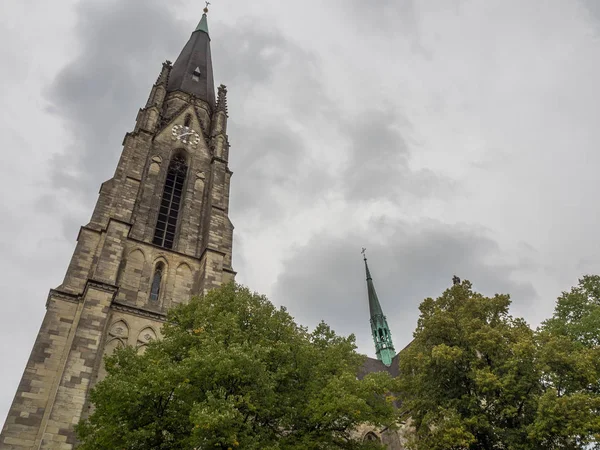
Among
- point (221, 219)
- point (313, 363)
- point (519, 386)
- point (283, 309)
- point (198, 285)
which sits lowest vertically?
point (519, 386)

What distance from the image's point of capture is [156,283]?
22438 mm

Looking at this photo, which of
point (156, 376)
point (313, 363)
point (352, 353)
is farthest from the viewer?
point (352, 353)

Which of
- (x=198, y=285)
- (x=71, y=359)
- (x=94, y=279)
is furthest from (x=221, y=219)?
(x=71, y=359)

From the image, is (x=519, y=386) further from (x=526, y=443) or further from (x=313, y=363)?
(x=313, y=363)

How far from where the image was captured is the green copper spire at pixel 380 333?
41219 mm

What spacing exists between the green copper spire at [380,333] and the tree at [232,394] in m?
28.8

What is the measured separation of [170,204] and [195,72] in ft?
57.1

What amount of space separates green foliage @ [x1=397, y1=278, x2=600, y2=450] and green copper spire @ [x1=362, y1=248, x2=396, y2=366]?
26362 mm

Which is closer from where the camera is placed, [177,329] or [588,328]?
[177,329]

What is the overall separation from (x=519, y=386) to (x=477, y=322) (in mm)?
2151

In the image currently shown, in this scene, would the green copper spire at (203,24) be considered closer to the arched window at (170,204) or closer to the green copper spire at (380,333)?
the arched window at (170,204)

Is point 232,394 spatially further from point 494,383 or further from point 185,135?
point 185,135

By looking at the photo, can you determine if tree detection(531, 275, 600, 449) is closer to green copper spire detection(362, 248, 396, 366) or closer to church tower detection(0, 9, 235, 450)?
church tower detection(0, 9, 235, 450)

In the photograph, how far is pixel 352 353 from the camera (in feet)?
46.5
